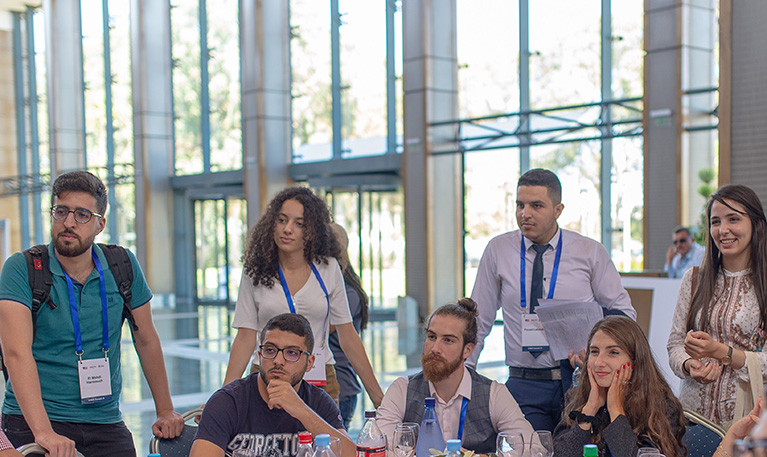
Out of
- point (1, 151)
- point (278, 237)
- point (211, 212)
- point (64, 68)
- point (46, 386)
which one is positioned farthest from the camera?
point (1, 151)

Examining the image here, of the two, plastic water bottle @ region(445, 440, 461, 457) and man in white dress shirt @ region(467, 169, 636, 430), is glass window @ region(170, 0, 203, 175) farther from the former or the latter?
plastic water bottle @ region(445, 440, 461, 457)

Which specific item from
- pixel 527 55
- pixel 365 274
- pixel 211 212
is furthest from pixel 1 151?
pixel 527 55

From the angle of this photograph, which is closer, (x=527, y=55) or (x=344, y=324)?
(x=344, y=324)

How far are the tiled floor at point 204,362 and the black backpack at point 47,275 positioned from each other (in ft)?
10.3

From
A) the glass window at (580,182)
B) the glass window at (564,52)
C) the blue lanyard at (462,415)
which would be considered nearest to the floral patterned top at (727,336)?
the blue lanyard at (462,415)

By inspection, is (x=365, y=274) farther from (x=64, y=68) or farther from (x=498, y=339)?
(x=64, y=68)

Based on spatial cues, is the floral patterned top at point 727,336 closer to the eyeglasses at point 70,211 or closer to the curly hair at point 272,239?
the curly hair at point 272,239

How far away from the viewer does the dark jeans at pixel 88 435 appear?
9.95 ft

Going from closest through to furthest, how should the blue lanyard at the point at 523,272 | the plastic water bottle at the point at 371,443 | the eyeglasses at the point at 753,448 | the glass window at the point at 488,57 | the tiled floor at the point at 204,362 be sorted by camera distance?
the eyeglasses at the point at 753,448
the plastic water bottle at the point at 371,443
the blue lanyard at the point at 523,272
the tiled floor at the point at 204,362
the glass window at the point at 488,57

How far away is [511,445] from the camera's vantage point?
104 inches

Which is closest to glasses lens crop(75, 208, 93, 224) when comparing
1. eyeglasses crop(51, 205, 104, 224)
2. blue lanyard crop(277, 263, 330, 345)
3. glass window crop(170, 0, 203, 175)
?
eyeglasses crop(51, 205, 104, 224)

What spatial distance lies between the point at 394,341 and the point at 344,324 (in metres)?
8.46

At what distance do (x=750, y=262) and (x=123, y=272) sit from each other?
2.57m

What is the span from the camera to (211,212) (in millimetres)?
21328
